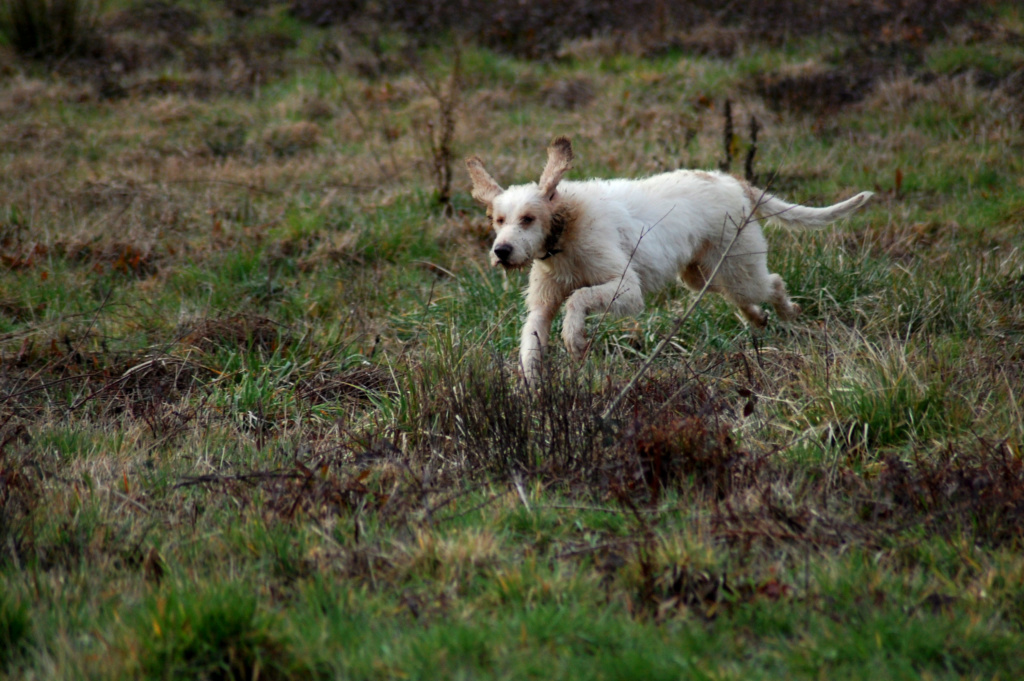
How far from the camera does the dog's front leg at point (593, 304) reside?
14.7 feet

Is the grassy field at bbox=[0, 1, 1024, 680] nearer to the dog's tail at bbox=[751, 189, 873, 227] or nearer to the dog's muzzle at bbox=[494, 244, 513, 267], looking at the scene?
the dog's tail at bbox=[751, 189, 873, 227]

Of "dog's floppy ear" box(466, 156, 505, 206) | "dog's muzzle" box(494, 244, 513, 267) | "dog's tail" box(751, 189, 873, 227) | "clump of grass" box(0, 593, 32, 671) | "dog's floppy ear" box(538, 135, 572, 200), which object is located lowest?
"clump of grass" box(0, 593, 32, 671)

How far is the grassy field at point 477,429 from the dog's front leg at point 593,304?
244 millimetres

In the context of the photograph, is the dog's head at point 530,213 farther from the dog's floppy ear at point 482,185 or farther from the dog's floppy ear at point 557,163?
the dog's floppy ear at point 482,185

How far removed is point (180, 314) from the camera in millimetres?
5656

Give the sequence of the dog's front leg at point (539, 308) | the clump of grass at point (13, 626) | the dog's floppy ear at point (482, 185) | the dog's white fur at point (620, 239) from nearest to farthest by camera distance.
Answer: the clump of grass at point (13, 626), the dog's white fur at point (620, 239), the dog's front leg at point (539, 308), the dog's floppy ear at point (482, 185)

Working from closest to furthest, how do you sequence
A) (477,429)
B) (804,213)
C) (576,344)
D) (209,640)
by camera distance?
(209,640)
(477,429)
(576,344)
(804,213)

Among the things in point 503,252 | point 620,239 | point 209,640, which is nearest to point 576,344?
point 503,252

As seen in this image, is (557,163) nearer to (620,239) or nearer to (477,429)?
(620,239)

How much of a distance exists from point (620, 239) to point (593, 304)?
0.69m

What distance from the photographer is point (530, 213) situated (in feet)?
15.5

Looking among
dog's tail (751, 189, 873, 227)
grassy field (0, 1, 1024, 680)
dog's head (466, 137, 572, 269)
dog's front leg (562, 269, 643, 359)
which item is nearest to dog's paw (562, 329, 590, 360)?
dog's front leg (562, 269, 643, 359)

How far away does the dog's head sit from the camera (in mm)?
4630

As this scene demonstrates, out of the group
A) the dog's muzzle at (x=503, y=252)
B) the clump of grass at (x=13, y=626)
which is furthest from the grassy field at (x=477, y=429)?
the dog's muzzle at (x=503, y=252)
